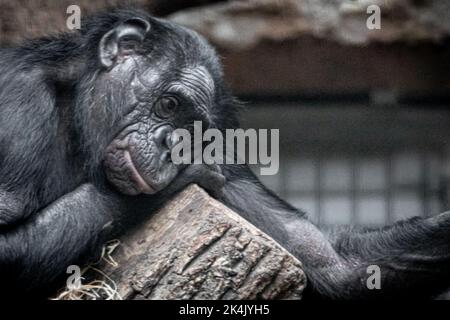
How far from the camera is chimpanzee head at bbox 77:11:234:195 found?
3.92 m

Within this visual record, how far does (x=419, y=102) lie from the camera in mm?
6715

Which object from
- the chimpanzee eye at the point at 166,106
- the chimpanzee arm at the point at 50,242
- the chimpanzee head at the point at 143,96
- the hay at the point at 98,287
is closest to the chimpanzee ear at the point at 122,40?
the chimpanzee head at the point at 143,96

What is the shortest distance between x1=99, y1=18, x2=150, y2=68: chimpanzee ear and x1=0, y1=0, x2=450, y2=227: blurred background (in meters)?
2.40

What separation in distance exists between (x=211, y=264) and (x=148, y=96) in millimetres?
906

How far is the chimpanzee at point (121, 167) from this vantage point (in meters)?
3.84

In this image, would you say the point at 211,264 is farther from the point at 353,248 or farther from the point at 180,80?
the point at 353,248

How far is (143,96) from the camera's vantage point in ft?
13.4

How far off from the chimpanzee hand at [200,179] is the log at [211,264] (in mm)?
278

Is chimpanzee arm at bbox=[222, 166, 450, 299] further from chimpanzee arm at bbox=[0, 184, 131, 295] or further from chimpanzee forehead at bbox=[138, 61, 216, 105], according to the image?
chimpanzee arm at bbox=[0, 184, 131, 295]

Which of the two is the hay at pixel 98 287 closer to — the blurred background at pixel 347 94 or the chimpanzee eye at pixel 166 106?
the chimpanzee eye at pixel 166 106

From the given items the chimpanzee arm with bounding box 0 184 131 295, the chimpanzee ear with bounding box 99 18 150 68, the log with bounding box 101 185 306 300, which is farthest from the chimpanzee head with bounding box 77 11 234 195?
the log with bounding box 101 185 306 300

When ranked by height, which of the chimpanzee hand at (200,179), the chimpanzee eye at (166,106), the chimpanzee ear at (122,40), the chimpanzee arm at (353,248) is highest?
the chimpanzee ear at (122,40)
